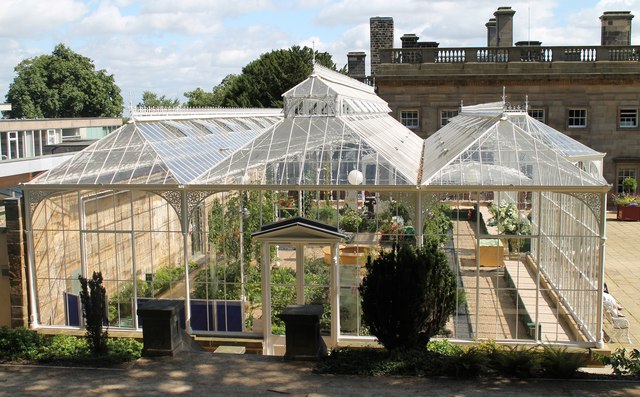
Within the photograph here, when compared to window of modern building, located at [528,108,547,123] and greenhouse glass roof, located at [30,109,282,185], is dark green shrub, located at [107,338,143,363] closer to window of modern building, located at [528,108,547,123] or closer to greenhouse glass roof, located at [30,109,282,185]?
greenhouse glass roof, located at [30,109,282,185]

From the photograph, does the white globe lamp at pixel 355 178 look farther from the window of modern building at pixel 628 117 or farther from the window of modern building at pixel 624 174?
the window of modern building at pixel 628 117

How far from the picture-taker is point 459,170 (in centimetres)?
1371

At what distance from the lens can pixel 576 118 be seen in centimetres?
3431

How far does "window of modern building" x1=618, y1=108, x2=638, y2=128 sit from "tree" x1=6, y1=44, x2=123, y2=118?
46727mm

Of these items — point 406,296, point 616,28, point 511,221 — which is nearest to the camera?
point 406,296

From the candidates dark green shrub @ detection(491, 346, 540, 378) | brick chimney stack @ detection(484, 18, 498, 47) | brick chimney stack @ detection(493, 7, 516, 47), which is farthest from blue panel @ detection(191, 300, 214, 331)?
brick chimney stack @ detection(484, 18, 498, 47)

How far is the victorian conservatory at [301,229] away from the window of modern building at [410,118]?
64.1 ft

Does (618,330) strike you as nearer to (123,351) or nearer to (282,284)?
(282,284)

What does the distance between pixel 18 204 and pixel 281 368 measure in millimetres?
7333

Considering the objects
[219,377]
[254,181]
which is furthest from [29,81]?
[219,377]

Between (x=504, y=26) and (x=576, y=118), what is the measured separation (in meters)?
6.92

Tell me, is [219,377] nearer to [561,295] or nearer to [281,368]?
[281,368]

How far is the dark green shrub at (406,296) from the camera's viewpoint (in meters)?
10.2

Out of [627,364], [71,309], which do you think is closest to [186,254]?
[71,309]
